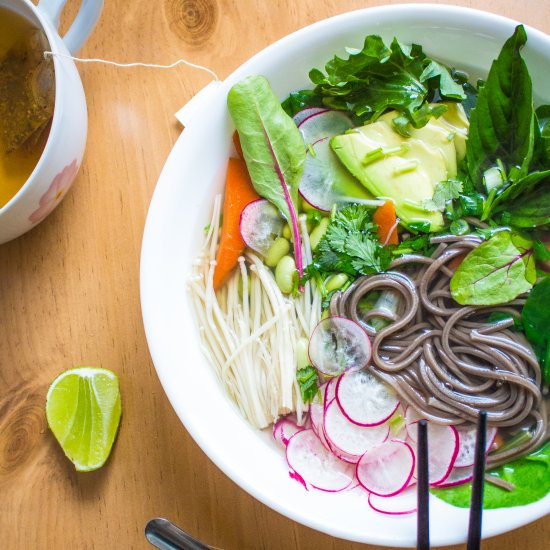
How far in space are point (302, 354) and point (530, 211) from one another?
0.63 meters

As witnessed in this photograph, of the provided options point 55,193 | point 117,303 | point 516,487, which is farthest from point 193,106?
point 516,487

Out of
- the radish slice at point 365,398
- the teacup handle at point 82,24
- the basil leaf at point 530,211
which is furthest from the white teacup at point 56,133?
the basil leaf at point 530,211

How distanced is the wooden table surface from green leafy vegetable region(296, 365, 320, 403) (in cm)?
31

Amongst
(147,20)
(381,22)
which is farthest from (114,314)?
(381,22)

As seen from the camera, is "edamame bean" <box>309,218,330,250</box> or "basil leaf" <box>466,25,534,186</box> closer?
"basil leaf" <box>466,25,534,186</box>

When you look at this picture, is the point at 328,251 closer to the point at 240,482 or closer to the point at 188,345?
the point at 188,345

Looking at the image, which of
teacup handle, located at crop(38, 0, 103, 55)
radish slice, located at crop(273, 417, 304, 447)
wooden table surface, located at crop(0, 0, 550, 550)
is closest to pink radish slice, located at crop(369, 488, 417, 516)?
radish slice, located at crop(273, 417, 304, 447)

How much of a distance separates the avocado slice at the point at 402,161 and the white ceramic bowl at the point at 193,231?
185 millimetres

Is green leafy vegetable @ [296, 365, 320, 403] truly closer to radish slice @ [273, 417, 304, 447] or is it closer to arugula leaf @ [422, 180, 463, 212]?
radish slice @ [273, 417, 304, 447]

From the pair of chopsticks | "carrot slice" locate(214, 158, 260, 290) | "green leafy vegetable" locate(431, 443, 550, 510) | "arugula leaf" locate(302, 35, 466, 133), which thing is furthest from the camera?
"carrot slice" locate(214, 158, 260, 290)

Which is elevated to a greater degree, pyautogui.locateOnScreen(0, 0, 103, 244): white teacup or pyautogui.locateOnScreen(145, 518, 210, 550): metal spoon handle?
pyautogui.locateOnScreen(0, 0, 103, 244): white teacup

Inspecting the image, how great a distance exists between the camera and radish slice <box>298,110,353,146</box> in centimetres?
159

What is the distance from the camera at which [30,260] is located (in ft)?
5.68

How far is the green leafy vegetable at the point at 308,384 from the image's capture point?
158cm
